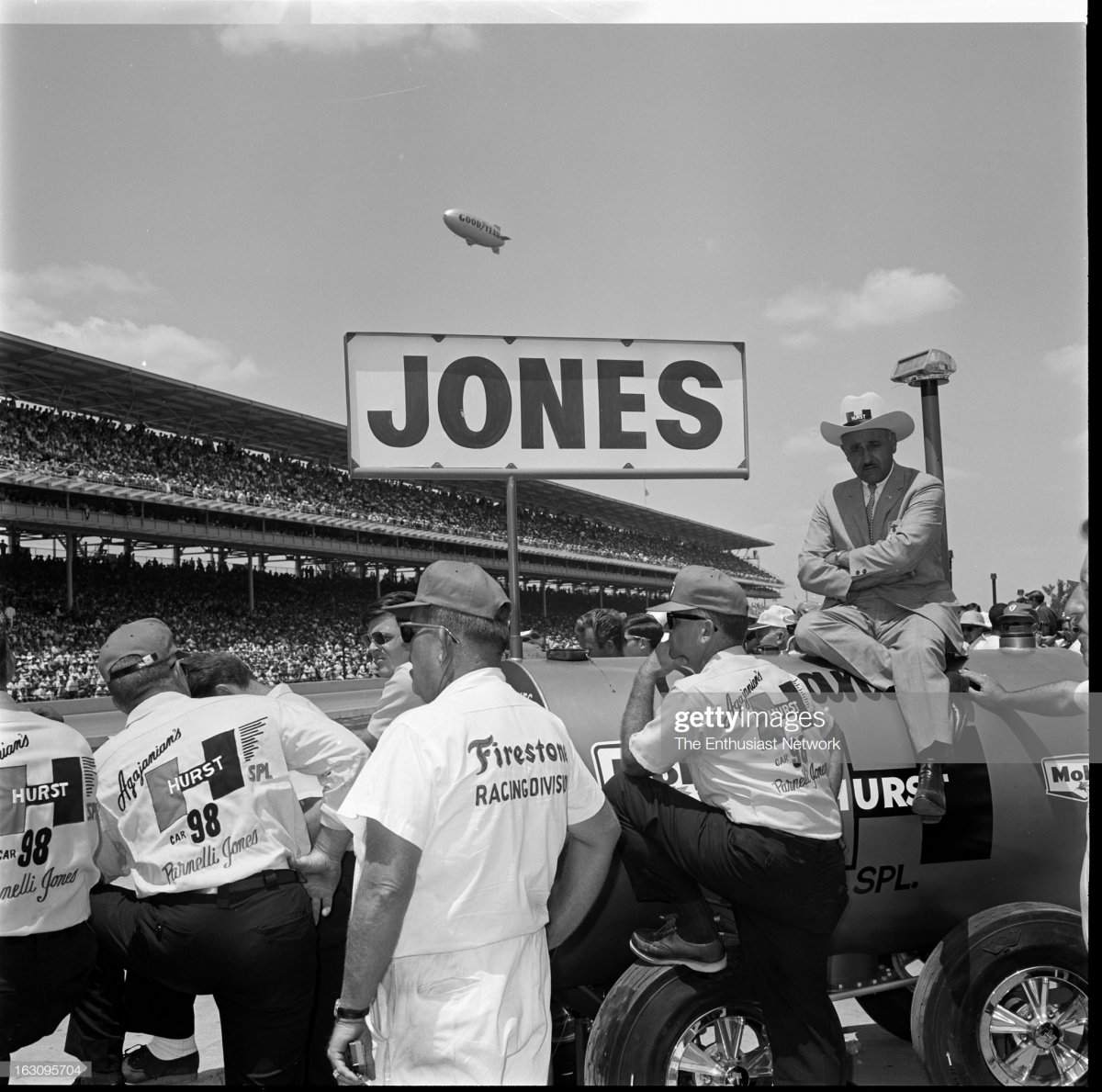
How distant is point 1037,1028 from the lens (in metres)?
3.40

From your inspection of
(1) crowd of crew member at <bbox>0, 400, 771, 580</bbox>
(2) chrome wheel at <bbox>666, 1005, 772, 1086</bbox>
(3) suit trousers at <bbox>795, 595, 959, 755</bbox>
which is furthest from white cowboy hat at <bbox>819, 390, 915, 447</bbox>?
(2) chrome wheel at <bbox>666, 1005, 772, 1086</bbox>

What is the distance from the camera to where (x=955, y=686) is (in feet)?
12.0

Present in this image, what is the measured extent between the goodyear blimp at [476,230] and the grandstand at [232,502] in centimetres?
77

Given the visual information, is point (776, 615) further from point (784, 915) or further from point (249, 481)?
point (249, 481)

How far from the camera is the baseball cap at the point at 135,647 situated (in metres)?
3.17

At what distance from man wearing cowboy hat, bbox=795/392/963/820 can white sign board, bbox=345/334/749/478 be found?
1.74 feet

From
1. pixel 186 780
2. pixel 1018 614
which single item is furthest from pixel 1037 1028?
pixel 186 780

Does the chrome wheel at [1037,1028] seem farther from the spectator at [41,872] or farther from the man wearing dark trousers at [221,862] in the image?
the spectator at [41,872]

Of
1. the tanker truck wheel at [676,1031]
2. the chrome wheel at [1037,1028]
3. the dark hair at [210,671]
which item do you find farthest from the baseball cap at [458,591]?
the chrome wheel at [1037,1028]

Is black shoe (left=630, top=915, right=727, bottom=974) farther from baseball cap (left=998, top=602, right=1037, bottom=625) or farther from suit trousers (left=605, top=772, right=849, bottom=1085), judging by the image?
baseball cap (left=998, top=602, right=1037, bottom=625)

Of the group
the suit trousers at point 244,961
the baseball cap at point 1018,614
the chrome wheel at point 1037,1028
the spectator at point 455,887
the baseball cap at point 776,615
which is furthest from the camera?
the baseball cap at point 776,615

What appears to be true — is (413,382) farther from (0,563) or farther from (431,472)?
(0,563)

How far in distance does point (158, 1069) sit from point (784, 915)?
2.58 meters

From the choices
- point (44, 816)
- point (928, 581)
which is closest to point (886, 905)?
point (928, 581)
